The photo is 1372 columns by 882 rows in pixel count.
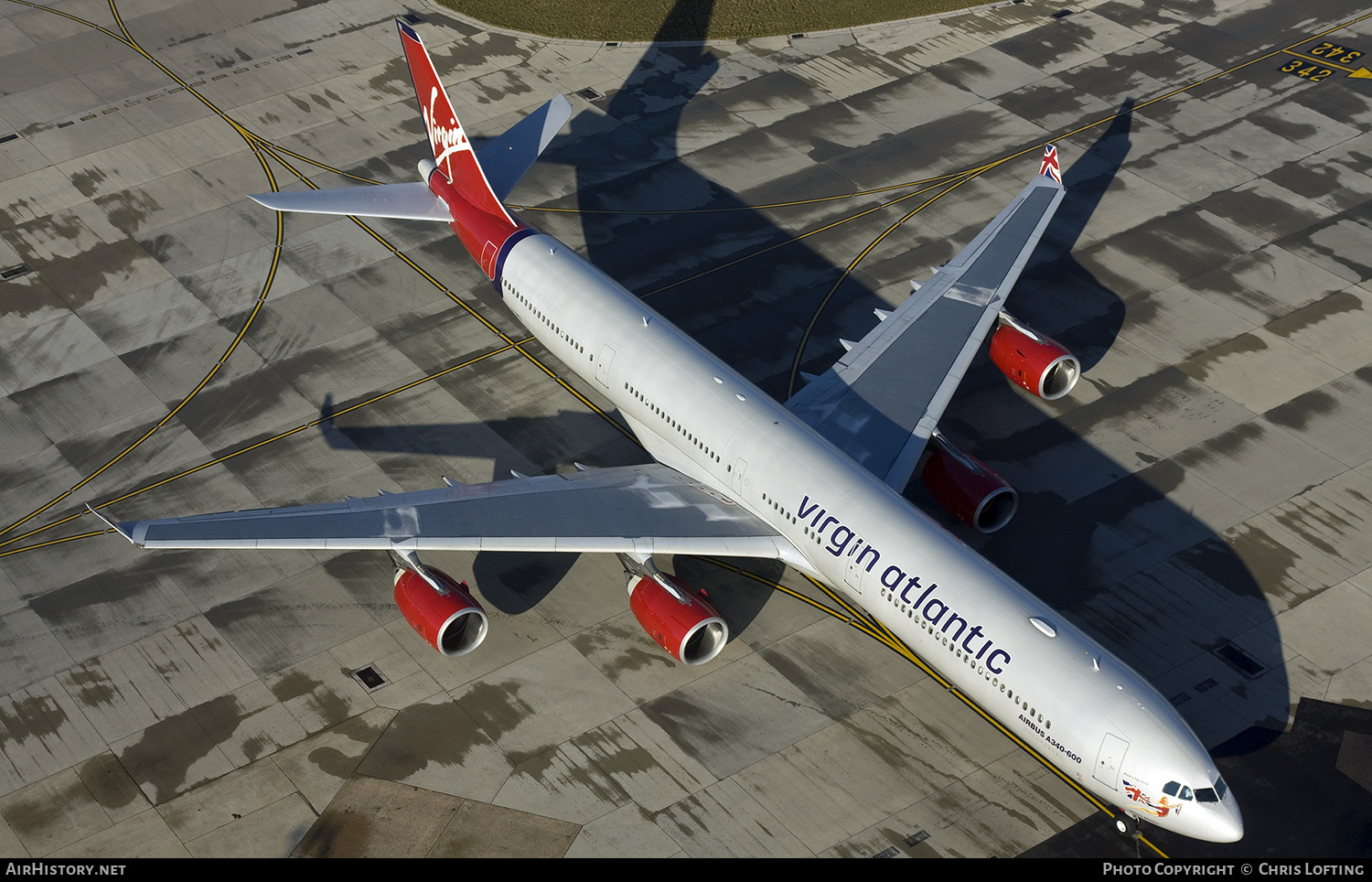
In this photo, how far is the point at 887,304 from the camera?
156ft

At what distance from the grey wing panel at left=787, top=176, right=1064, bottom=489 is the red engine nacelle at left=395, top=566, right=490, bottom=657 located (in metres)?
11.4

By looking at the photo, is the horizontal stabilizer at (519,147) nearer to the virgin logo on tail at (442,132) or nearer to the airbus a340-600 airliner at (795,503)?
the airbus a340-600 airliner at (795,503)

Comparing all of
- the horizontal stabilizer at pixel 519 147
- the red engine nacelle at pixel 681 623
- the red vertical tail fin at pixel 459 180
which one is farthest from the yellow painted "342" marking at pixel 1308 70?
the red engine nacelle at pixel 681 623

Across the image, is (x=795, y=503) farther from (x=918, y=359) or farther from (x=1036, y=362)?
(x=1036, y=362)

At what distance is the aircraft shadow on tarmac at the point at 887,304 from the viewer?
120 ft

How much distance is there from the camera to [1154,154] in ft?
181

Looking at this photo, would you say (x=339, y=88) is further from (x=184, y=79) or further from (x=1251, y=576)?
(x=1251, y=576)

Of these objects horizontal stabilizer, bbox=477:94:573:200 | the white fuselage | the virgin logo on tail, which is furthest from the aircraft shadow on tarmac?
the virgin logo on tail

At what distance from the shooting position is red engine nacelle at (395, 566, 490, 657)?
109ft

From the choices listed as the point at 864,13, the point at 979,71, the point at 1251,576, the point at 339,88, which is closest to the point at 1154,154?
the point at 979,71

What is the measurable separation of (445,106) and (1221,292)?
28.7m

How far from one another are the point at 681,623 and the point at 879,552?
5295mm

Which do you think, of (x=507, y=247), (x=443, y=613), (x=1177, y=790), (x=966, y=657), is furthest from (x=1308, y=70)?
(x=443, y=613)

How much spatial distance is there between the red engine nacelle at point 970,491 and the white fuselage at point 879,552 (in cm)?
426
